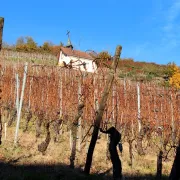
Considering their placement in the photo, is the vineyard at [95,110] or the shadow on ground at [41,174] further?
the vineyard at [95,110]

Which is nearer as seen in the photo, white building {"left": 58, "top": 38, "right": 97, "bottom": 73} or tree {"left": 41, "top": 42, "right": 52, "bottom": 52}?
white building {"left": 58, "top": 38, "right": 97, "bottom": 73}

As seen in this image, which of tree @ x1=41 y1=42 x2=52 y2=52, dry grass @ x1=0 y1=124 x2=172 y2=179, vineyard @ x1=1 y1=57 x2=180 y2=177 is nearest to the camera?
dry grass @ x1=0 y1=124 x2=172 y2=179

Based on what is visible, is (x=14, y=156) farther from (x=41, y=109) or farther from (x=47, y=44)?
(x=47, y=44)

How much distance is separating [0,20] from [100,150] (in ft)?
17.1

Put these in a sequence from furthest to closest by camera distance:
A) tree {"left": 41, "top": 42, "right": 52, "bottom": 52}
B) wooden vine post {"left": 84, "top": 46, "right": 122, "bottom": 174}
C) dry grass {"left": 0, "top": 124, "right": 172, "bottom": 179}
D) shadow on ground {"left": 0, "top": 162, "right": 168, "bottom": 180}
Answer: tree {"left": 41, "top": 42, "right": 52, "bottom": 52}, dry grass {"left": 0, "top": 124, "right": 172, "bottom": 179}, shadow on ground {"left": 0, "top": 162, "right": 168, "bottom": 180}, wooden vine post {"left": 84, "top": 46, "right": 122, "bottom": 174}

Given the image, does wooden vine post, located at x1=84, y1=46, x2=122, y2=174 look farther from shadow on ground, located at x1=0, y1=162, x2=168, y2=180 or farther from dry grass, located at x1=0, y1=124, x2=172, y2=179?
dry grass, located at x1=0, y1=124, x2=172, y2=179

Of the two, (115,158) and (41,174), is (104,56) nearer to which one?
(115,158)

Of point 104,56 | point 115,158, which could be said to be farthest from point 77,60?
point 115,158

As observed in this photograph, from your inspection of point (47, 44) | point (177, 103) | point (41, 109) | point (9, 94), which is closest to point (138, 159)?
point (177, 103)

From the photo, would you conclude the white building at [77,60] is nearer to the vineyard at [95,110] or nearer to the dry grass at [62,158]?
the dry grass at [62,158]

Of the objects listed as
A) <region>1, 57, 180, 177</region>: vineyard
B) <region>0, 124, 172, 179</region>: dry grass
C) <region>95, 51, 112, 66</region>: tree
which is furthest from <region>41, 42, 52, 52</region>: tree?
<region>95, 51, 112, 66</region>: tree

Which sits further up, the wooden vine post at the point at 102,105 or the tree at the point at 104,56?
the tree at the point at 104,56

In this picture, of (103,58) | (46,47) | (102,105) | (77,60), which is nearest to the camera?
(102,105)

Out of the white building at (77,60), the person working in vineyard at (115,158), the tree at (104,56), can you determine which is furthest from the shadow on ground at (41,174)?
the tree at (104,56)
